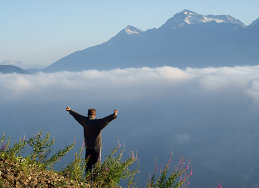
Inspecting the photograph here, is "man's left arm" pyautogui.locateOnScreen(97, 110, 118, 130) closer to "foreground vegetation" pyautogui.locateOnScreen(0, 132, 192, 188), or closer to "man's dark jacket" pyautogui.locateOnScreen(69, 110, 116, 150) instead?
"man's dark jacket" pyautogui.locateOnScreen(69, 110, 116, 150)

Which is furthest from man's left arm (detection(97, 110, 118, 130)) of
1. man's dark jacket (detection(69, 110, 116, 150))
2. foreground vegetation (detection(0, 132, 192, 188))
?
foreground vegetation (detection(0, 132, 192, 188))

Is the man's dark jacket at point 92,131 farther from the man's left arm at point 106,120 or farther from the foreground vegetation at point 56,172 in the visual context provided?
the foreground vegetation at point 56,172

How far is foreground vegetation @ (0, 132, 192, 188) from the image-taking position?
5363mm

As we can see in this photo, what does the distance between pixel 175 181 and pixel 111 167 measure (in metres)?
1.19

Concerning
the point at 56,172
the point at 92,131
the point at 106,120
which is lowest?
the point at 56,172

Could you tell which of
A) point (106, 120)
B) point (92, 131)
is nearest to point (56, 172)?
point (92, 131)

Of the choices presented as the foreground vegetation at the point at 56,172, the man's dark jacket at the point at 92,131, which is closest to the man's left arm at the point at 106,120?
the man's dark jacket at the point at 92,131

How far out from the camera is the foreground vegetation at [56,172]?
17.6 ft

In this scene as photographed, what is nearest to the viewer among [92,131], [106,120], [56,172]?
[56,172]

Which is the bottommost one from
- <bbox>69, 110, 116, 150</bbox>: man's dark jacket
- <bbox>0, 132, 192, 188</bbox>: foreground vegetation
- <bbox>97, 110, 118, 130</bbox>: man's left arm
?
<bbox>0, 132, 192, 188</bbox>: foreground vegetation

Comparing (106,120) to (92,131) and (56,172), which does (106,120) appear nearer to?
(92,131)

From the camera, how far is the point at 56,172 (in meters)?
6.38

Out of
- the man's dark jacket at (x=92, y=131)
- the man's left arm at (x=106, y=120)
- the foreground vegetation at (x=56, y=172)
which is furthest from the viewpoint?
the man's dark jacket at (x=92, y=131)

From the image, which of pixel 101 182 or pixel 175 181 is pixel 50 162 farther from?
pixel 175 181
